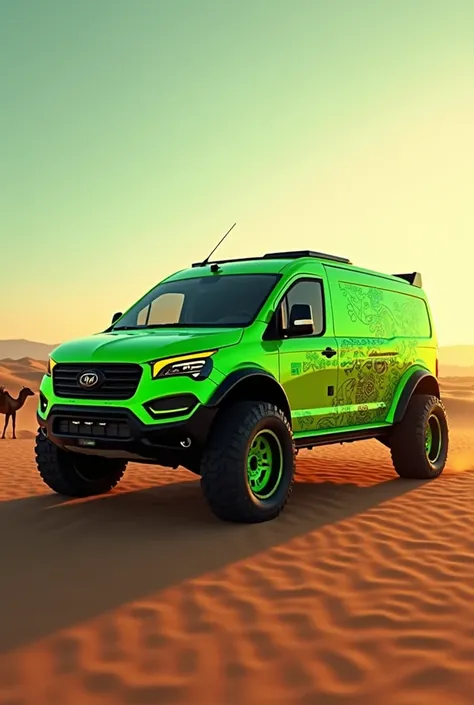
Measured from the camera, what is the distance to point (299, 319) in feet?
23.0

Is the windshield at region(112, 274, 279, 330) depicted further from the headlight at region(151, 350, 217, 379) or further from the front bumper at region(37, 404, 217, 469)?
the front bumper at region(37, 404, 217, 469)

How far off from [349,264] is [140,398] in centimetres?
381

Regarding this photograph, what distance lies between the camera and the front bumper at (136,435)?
6277 mm

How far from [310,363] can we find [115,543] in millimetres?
2789

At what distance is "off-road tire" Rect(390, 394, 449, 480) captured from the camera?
944cm

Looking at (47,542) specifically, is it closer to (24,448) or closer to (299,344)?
(299,344)

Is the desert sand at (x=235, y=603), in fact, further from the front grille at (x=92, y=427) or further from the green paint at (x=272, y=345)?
the green paint at (x=272, y=345)

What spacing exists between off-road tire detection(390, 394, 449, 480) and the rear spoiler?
1.83 meters

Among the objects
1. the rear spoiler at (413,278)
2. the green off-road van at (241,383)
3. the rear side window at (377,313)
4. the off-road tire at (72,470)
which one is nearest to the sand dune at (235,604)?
the off-road tire at (72,470)

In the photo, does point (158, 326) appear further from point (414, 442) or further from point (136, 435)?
point (414, 442)

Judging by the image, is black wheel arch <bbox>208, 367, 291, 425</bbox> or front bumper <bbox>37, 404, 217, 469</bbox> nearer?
front bumper <bbox>37, 404, 217, 469</bbox>

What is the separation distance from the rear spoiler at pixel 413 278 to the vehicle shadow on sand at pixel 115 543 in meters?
3.27

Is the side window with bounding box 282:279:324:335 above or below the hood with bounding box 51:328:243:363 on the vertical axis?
above

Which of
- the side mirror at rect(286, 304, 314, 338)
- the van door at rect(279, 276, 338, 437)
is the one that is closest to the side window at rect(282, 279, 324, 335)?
the van door at rect(279, 276, 338, 437)
